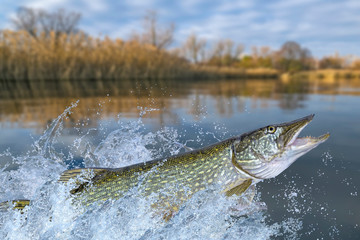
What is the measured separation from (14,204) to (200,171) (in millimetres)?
1519

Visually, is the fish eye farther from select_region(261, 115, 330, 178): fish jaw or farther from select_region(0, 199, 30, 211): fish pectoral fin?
select_region(0, 199, 30, 211): fish pectoral fin

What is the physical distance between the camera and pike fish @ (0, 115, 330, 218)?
234cm

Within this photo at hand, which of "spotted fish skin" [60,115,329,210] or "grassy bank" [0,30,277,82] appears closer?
"spotted fish skin" [60,115,329,210]

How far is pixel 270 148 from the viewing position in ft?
7.75

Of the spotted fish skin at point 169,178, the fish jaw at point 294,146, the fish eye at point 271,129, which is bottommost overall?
the spotted fish skin at point 169,178

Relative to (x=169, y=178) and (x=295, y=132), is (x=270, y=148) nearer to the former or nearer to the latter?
(x=295, y=132)

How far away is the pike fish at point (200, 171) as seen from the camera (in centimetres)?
234

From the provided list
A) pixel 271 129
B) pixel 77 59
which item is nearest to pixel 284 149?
pixel 271 129

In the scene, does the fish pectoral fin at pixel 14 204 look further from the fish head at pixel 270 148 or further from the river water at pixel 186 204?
the fish head at pixel 270 148

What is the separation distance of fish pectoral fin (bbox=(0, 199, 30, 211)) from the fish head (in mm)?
1760

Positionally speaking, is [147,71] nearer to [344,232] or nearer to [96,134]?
[96,134]

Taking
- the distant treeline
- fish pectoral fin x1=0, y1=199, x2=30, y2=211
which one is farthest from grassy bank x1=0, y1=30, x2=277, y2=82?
fish pectoral fin x1=0, y1=199, x2=30, y2=211

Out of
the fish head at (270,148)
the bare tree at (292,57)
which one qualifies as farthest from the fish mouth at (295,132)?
the bare tree at (292,57)

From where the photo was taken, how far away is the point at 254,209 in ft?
9.07
